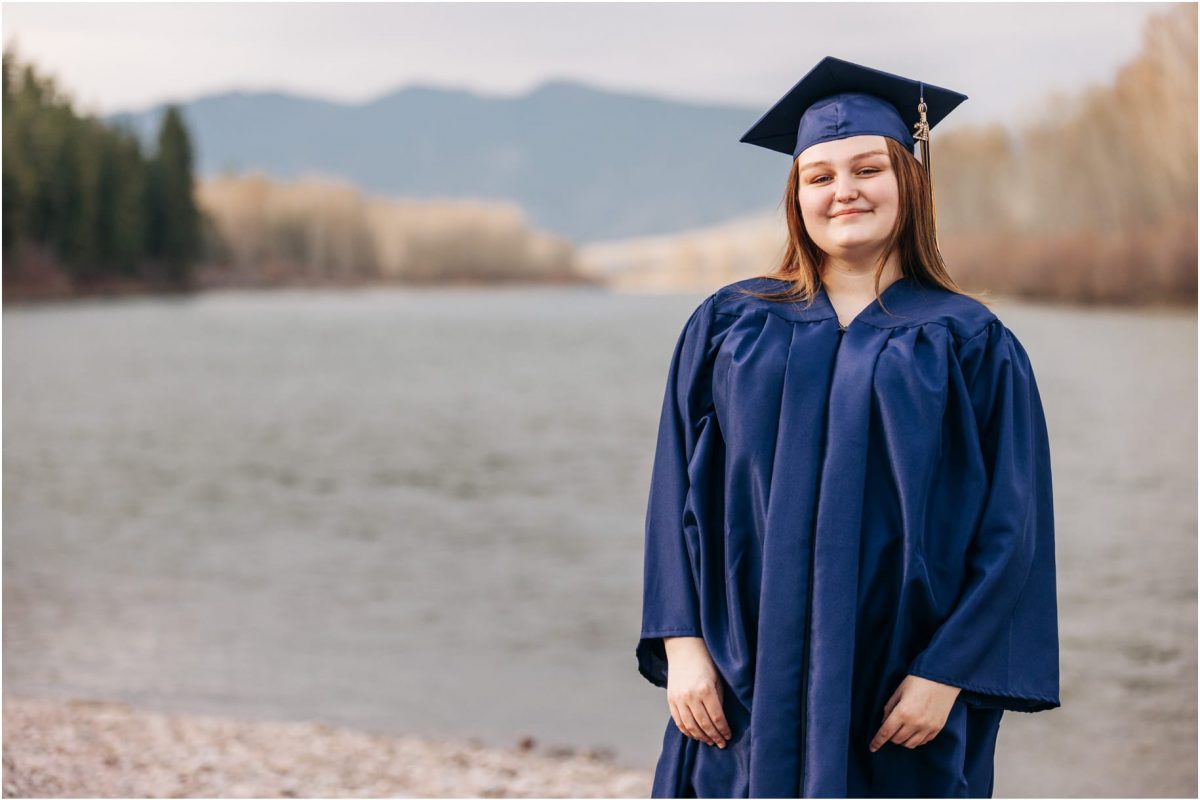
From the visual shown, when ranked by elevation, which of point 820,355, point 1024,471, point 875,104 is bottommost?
point 1024,471

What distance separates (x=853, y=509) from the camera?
1686 millimetres

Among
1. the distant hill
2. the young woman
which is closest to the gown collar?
the young woman

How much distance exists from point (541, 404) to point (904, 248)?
2192 cm

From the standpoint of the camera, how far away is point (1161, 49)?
2227 cm

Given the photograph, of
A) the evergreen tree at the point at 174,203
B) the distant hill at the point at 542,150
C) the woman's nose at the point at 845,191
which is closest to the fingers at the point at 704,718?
the woman's nose at the point at 845,191

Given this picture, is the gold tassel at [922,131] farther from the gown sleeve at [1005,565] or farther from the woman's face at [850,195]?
the gown sleeve at [1005,565]

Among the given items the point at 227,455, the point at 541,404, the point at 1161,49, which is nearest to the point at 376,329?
the point at 541,404

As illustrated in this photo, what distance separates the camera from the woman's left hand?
65.0 inches

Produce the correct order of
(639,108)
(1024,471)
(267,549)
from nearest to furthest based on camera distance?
(1024,471) < (267,549) < (639,108)

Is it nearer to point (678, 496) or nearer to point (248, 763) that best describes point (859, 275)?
point (678, 496)

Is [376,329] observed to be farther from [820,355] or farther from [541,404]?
[820,355]

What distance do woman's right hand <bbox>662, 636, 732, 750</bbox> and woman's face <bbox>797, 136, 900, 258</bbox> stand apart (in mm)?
591

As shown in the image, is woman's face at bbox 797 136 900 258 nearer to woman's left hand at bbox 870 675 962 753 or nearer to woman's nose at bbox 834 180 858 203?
woman's nose at bbox 834 180 858 203

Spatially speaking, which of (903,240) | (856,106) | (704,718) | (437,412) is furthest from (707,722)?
(437,412)
